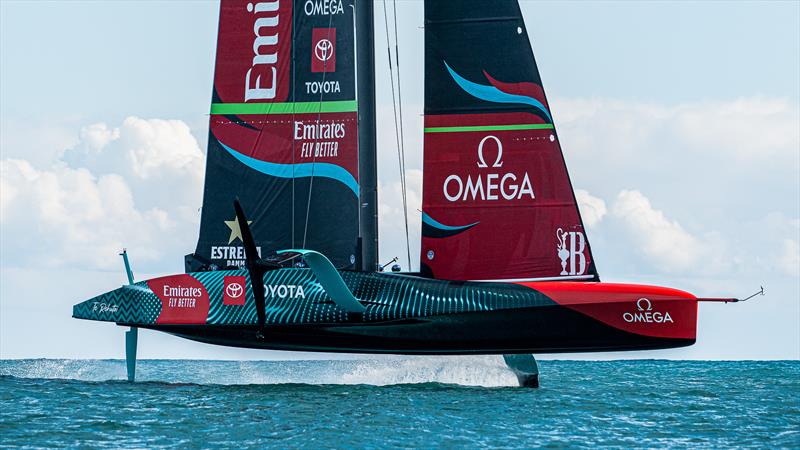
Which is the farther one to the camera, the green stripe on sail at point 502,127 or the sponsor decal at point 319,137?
the sponsor decal at point 319,137

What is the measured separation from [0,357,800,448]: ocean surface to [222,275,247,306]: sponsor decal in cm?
141

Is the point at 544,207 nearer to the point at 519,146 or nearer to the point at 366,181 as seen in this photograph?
the point at 519,146

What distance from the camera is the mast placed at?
20.8 meters

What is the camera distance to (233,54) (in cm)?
2127

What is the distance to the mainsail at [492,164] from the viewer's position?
1930cm

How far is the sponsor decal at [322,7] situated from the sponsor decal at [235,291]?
Answer: 4.68m

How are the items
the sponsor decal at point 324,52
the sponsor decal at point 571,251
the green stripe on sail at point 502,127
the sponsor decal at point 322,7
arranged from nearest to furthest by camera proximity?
1. the sponsor decal at point 571,251
2. the green stripe on sail at point 502,127
3. the sponsor decal at point 324,52
4. the sponsor decal at point 322,7

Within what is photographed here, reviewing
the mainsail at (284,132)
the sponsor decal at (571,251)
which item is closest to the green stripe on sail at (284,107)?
the mainsail at (284,132)

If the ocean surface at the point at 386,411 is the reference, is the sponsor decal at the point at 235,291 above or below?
above

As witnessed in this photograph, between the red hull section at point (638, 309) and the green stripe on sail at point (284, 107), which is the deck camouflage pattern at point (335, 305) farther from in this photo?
the green stripe on sail at point (284, 107)

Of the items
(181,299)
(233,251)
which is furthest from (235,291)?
(233,251)

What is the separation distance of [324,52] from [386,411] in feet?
21.9

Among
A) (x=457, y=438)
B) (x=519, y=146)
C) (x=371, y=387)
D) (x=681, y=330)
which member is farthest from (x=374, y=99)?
(x=457, y=438)

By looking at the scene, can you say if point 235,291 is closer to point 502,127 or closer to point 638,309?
point 502,127
